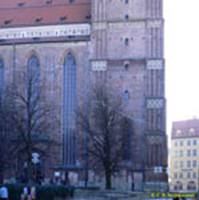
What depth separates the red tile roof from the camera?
8238cm

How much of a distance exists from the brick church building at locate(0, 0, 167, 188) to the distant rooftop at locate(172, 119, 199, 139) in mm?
54183

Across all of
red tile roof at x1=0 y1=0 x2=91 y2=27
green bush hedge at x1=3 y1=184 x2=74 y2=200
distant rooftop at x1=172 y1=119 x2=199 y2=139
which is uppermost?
red tile roof at x1=0 y1=0 x2=91 y2=27

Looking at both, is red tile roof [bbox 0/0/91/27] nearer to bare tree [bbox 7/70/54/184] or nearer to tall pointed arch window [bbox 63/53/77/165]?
tall pointed arch window [bbox 63/53/77/165]

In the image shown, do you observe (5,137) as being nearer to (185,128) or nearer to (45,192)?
(45,192)

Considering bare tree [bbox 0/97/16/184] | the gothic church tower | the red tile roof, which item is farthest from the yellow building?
bare tree [bbox 0/97/16/184]

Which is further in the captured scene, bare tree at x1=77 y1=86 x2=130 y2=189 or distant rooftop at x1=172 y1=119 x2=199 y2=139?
distant rooftop at x1=172 y1=119 x2=199 y2=139

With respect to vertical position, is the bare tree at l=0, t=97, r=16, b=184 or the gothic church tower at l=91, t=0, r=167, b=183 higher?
the gothic church tower at l=91, t=0, r=167, b=183

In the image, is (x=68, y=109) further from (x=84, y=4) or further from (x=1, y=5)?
(x=1, y=5)

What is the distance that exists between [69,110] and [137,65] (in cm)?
1007

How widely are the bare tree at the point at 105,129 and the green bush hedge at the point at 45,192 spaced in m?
17.7

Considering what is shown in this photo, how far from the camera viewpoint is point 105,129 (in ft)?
225

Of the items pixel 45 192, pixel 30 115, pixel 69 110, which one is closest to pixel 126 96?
pixel 69 110

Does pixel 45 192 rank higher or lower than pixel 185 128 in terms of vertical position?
lower

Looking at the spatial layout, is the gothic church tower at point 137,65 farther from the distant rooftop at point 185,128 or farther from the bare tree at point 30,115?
the distant rooftop at point 185,128
